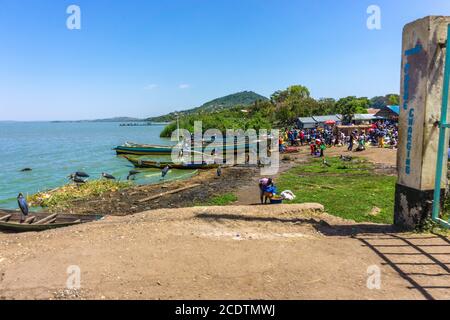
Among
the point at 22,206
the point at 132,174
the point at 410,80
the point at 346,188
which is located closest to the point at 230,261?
the point at 410,80

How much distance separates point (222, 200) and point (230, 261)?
379 inches

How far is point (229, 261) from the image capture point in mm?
5828

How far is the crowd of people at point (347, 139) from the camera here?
28812mm

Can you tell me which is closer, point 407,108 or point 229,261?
point 229,261

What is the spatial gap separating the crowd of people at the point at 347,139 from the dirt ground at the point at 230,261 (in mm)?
20884

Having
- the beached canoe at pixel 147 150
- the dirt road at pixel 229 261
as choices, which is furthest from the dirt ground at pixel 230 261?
the beached canoe at pixel 147 150

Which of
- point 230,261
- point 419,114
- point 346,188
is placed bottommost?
point 346,188

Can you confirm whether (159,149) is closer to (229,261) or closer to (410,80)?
(410,80)

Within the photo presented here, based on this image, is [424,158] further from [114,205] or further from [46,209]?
[46,209]

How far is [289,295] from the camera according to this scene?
15.2 feet

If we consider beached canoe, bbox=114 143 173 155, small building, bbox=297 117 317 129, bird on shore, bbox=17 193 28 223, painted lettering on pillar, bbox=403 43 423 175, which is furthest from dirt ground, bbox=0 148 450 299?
small building, bbox=297 117 317 129

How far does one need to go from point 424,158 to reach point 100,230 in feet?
25.5

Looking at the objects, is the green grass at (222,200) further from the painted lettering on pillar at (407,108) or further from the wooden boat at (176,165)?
the wooden boat at (176,165)
